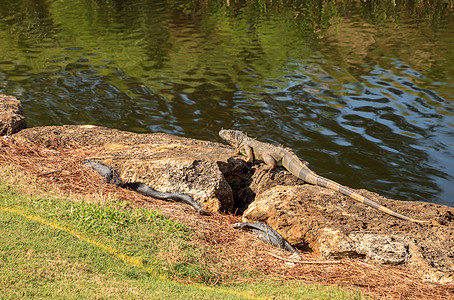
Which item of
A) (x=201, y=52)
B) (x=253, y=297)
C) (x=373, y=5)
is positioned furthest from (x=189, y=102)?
(x=373, y=5)

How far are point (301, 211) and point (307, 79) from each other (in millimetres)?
9851

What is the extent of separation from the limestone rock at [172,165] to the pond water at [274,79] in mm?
3615

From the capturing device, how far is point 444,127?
10984 millimetres

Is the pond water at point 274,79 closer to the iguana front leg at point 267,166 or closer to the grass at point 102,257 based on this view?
the iguana front leg at point 267,166

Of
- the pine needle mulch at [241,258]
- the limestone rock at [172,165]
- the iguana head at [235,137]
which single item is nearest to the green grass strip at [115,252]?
the pine needle mulch at [241,258]

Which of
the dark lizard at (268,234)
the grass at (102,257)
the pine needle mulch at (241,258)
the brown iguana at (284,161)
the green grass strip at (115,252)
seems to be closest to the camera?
the grass at (102,257)

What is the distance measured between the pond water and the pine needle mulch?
171 inches

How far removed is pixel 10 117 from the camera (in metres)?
8.06

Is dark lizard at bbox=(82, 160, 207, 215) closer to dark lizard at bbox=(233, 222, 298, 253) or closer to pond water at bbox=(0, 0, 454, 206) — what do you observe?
dark lizard at bbox=(233, 222, 298, 253)

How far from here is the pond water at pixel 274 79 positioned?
1015cm

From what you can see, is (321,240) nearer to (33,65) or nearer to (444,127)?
(444,127)

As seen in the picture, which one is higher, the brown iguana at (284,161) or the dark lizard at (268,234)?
the brown iguana at (284,161)

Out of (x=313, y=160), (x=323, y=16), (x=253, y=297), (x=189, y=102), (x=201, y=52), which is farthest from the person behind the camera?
(x=323, y=16)

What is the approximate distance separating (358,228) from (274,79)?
33.5ft
